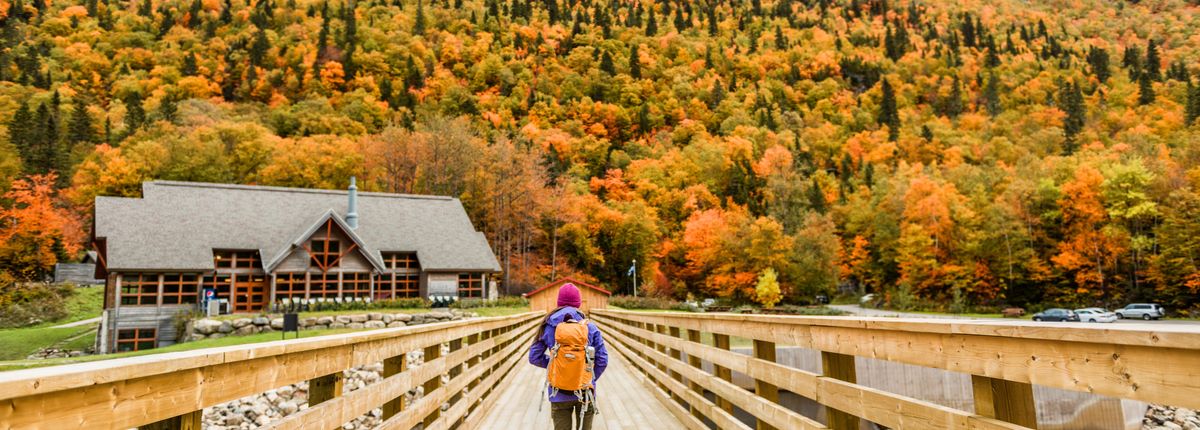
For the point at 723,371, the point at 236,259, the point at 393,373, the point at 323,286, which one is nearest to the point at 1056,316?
the point at 723,371

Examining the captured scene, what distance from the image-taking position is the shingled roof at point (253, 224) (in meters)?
32.7

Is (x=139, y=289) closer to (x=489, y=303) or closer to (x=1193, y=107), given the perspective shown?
(x=489, y=303)

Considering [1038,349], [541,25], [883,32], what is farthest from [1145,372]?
[883,32]

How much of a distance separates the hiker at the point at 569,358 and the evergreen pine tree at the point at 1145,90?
125 meters

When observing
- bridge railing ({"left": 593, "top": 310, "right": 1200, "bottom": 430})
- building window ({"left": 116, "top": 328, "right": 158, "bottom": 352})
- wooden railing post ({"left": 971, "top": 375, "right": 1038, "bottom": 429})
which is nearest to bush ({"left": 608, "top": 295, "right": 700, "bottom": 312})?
building window ({"left": 116, "top": 328, "right": 158, "bottom": 352})

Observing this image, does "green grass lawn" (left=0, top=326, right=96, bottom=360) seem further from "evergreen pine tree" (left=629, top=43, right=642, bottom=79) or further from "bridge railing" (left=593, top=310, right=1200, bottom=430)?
"evergreen pine tree" (left=629, top=43, right=642, bottom=79)

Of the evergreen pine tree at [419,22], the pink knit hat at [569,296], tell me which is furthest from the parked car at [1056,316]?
the evergreen pine tree at [419,22]

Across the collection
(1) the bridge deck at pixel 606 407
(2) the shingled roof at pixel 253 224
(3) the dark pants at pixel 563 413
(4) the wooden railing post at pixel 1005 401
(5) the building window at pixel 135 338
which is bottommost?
(5) the building window at pixel 135 338

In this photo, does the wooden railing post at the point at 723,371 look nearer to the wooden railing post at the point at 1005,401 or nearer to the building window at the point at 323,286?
the wooden railing post at the point at 1005,401

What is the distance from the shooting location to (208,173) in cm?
5644

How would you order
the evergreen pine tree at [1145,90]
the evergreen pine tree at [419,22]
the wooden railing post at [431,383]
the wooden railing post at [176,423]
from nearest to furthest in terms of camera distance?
the wooden railing post at [176,423] < the wooden railing post at [431,383] < the evergreen pine tree at [1145,90] < the evergreen pine tree at [419,22]

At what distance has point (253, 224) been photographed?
3712 centimetres

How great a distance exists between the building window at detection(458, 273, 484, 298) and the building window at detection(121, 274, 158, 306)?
16299 millimetres

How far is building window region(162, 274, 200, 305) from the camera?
106ft
